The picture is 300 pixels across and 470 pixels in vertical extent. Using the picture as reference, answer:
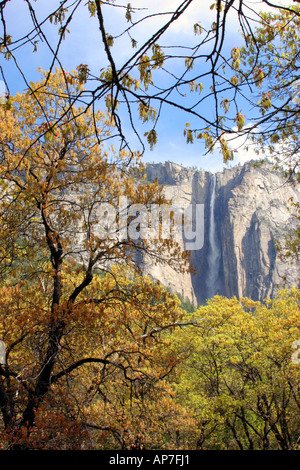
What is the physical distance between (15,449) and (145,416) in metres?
2.54

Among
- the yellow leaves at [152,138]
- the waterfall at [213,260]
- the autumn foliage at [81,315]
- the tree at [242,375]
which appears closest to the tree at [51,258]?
the autumn foliage at [81,315]

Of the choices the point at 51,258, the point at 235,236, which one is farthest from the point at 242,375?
the point at 235,236

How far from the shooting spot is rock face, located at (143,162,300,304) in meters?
85.8

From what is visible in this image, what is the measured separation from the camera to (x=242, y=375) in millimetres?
13570

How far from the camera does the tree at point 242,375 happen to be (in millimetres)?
11898

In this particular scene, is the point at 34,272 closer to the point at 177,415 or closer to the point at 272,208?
the point at 177,415

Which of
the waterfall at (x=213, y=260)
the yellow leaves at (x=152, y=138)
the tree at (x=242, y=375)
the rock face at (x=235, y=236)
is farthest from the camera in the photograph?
the waterfall at (x=213, y=260)

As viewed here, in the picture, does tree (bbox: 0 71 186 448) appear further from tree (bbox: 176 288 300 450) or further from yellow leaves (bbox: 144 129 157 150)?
tree (bbox: 176 288 300 450)

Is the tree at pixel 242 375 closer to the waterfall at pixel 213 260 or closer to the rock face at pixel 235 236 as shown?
the rock face at pixel 235 236

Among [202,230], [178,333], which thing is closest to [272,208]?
[202,230]

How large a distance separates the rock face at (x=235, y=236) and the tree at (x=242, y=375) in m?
67.5

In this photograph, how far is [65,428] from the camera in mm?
4934

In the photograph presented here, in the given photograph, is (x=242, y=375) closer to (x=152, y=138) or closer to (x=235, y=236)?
(x=152, y=138)

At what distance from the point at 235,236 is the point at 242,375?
80.3 metres
